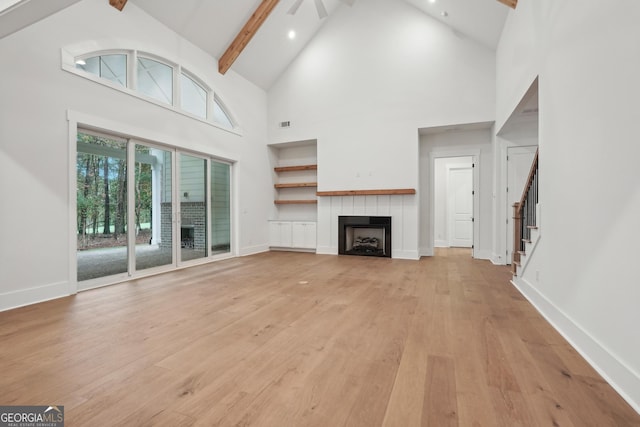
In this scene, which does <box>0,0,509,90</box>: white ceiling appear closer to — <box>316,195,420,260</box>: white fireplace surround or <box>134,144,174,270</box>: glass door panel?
<box>134,144,174,270</box>: glass door panel

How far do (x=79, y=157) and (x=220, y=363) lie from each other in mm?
3514

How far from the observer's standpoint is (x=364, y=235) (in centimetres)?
707

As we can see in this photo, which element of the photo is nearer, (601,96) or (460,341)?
(601,96)

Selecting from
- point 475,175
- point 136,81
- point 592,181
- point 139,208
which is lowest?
point 139,208

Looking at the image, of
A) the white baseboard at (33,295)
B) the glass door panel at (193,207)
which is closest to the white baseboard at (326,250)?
the glass door panel at (193,207)

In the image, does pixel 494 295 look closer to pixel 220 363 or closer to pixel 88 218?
pixel 220 363

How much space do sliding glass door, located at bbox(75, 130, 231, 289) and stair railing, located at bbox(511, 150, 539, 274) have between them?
208 inches

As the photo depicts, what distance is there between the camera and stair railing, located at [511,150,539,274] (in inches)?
151

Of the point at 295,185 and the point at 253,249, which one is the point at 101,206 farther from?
the point at 295,185

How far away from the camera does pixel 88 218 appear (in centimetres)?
391

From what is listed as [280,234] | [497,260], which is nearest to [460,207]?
[497,260]

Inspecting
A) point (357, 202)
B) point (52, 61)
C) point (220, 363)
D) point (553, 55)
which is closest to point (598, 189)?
point (553, 55)

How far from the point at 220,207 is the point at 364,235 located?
3.33 m

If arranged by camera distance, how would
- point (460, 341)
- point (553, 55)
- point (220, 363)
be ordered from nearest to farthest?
point (220, 363), point (460, 341), point (553, 55)
